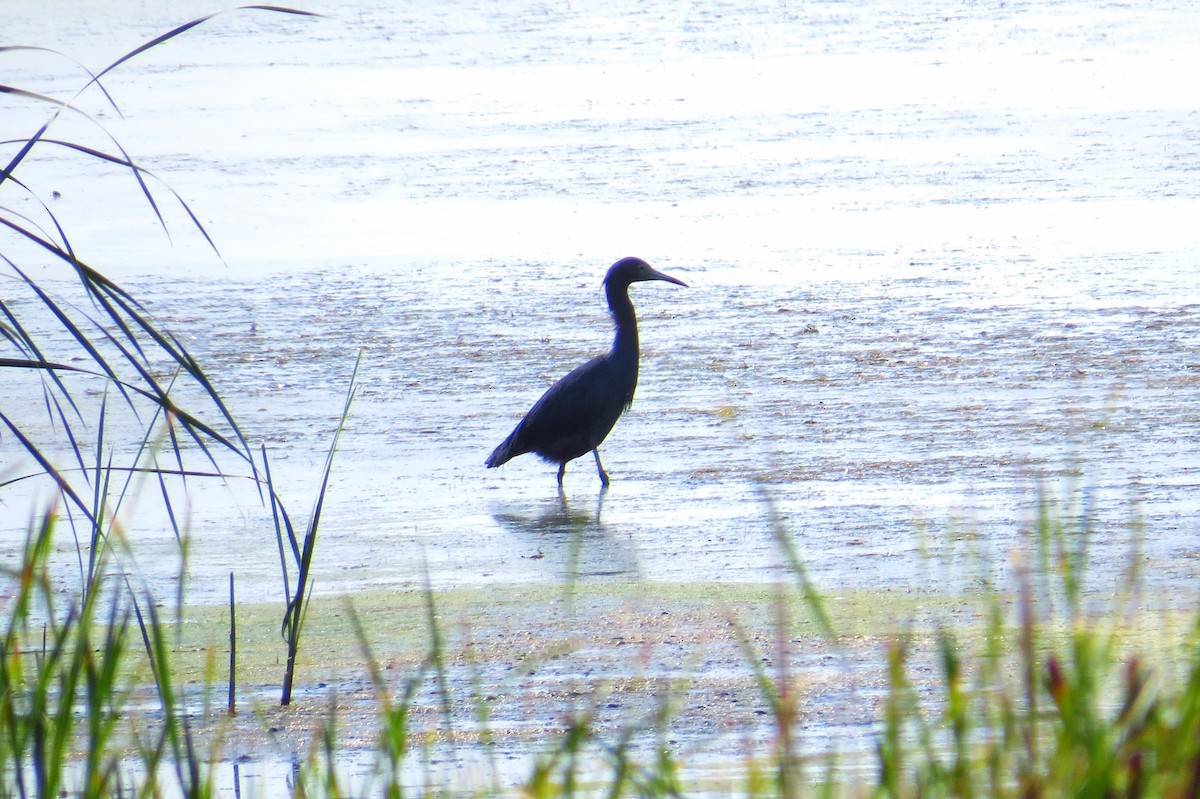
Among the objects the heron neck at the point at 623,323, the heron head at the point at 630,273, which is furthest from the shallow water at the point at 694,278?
the heron head at the point at 630,273

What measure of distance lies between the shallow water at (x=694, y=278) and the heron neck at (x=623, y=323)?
0.51 meters

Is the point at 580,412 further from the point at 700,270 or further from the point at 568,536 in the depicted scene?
the point at 700,270

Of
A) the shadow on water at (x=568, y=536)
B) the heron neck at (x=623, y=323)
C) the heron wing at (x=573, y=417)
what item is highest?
the heron neck at (x=623, y=323)

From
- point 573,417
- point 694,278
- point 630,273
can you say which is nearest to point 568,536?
point 573,417

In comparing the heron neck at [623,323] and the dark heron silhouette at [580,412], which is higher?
the heron neck at [623,323]

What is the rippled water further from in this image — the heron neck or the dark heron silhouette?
the heron neck

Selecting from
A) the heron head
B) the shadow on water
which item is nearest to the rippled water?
the shadow on water

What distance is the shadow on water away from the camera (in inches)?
287

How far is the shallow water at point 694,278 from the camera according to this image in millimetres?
7770

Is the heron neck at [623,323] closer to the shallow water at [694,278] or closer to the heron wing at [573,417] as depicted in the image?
the heron wing at [573,417]

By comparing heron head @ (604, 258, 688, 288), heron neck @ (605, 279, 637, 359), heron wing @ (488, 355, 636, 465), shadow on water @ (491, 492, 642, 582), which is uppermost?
heron head @ (604, 258, 688, 288)

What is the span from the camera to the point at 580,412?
845 cm

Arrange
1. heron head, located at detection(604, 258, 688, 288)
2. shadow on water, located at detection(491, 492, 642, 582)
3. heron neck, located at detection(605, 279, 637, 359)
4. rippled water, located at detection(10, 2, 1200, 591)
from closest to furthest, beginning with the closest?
shadow on water, located at detection(491, 492, 642, 582) → rippled water, located at detection(10, 2, 1200, 591) → heron neck, located at detection(605, 279, 637, 359) → heron head, located at detection(604, 258, 688, 288)

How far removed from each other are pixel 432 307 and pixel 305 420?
2733 millimetres
